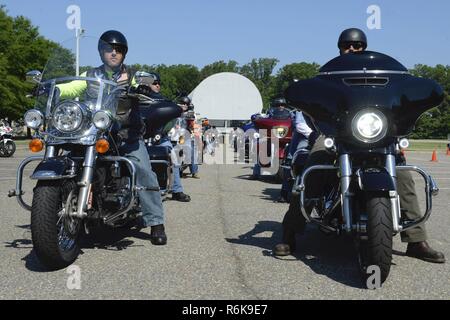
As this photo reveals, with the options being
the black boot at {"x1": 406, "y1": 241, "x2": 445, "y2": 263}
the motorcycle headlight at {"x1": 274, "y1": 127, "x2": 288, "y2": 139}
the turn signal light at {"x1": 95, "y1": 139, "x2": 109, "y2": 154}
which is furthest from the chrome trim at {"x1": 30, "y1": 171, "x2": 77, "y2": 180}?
the motorcycle headlight at {"x1": 274, "y1": 127, "x2": 288, "y2": 139}

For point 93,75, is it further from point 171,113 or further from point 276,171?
point 276,171

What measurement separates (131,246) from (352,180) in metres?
2.14

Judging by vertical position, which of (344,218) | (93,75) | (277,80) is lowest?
(344,218)

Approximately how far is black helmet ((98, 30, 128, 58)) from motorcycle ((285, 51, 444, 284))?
5.40 feet

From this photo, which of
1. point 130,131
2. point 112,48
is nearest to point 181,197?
point 130,131

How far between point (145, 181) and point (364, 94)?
2114 millimetres

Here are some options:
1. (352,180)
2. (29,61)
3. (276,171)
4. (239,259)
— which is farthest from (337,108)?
(29,61)

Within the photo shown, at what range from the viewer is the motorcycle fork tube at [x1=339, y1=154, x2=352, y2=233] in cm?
388

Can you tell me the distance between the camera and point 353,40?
492 centimetres

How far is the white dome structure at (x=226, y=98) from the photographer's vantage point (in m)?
73.1

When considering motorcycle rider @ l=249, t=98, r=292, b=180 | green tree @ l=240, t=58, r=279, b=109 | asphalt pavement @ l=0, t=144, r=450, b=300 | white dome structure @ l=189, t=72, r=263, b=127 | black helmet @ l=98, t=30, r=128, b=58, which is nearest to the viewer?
asphalt pavement @ l=0, t=144, r=450, b=300

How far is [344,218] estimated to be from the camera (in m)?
3.93

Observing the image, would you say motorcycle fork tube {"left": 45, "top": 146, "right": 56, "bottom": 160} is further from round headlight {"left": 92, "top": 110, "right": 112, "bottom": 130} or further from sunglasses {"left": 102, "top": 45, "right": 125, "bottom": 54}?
sunglasses {"left": 102, "top": 45, "right": 125, "bottom": 54}

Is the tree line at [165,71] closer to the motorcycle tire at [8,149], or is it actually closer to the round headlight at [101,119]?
the round headlight at [101,119]
